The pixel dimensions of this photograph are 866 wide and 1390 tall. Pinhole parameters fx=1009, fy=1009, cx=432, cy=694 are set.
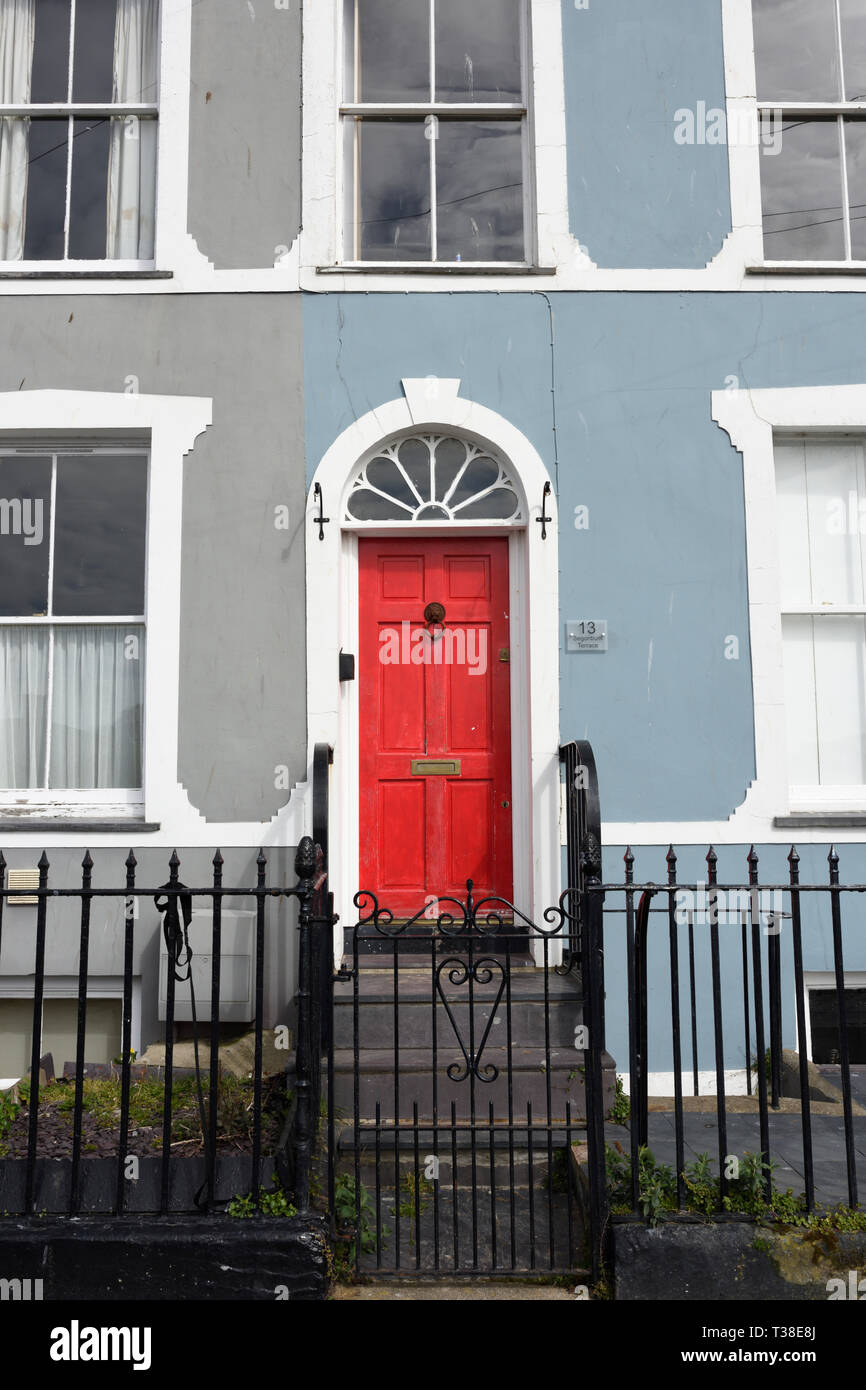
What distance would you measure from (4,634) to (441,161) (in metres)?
4.08

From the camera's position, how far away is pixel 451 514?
6176 millimetres

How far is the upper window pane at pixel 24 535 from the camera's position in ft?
20.5

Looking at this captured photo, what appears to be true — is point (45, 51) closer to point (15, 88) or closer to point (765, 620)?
point (15, 88)

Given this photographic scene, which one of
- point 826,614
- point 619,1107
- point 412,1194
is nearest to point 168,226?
point 826,614

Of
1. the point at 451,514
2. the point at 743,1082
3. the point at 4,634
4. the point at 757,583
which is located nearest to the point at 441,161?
the point at 451,514

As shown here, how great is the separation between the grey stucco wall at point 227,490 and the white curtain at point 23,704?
3.09 feet

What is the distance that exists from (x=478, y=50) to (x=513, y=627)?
12.3 ft

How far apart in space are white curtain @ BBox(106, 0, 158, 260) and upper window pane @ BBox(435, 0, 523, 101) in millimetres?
1849

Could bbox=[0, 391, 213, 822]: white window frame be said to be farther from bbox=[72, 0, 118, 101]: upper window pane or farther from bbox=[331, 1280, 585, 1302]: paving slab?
bbox=[331, 1280, 585, 1302]: paving slab

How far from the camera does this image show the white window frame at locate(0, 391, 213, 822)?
233 inches

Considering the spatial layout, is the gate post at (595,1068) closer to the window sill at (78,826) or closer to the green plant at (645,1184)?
the green plant at (645,1184)

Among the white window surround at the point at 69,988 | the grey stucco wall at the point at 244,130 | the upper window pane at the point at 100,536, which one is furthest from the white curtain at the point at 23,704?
the grey stucco wall at the point at 244,130

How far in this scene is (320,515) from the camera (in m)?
6.00
